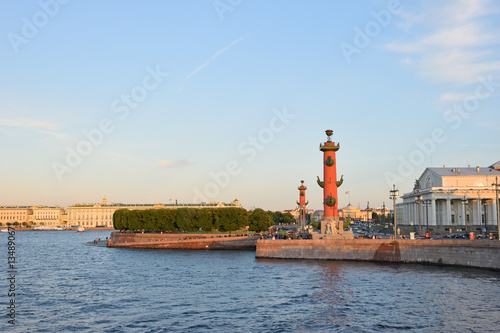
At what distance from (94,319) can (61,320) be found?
189 cm

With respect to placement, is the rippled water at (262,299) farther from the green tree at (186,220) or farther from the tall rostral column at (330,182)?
the green tree at (186,220)

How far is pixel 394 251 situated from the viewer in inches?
1954

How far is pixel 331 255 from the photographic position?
52625 millimetres

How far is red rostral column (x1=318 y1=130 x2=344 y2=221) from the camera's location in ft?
195

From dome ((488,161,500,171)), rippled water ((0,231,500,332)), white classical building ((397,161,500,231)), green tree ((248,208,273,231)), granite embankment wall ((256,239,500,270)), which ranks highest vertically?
dome ((488,161,500,171))

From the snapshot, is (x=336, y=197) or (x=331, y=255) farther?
(x=336, y=197)

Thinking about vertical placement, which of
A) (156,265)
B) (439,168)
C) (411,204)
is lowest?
(156,265)

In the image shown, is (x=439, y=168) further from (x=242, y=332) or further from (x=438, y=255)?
(x=242, y=332)

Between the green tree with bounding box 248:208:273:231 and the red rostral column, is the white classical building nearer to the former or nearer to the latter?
the green tree with bounding box 248:208:273:231

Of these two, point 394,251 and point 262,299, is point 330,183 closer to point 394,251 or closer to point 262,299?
point 394,251

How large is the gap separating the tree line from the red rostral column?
114 feet

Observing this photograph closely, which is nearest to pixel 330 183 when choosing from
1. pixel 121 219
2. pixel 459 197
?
pixel 459 197

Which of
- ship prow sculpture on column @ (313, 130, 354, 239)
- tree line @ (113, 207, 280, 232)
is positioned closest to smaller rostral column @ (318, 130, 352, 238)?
ship prow sculpture on column @ (313, 130, 354, 239)

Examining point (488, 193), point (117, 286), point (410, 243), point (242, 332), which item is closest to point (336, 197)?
point (410, 243)
